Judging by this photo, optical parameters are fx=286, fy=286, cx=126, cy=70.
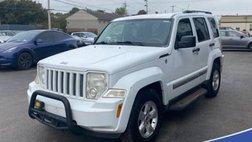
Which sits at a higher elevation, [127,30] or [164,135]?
[127,30]

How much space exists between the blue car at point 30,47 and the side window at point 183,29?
7194 millimetres

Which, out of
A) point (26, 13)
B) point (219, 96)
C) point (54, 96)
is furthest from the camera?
point (26, 13)

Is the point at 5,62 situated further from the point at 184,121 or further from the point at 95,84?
the point at 95,84

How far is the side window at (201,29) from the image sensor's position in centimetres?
578

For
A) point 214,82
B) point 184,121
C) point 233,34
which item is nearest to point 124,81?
point 184,121

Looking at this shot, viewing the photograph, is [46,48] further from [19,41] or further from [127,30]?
[127,30]

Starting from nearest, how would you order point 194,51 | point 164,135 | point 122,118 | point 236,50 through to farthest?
point 122,118, point 164,135, point 194,51, point 236,50

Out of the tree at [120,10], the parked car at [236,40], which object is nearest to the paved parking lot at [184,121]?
the parked car at [236,40]

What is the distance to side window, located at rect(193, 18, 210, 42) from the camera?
578 cm

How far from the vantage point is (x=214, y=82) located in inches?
263

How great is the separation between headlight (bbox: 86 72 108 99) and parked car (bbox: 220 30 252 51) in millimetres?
17603

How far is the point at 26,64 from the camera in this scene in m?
10.9

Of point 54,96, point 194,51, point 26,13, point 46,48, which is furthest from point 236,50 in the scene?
point 26,13

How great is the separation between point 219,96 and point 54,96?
4.40 meters
